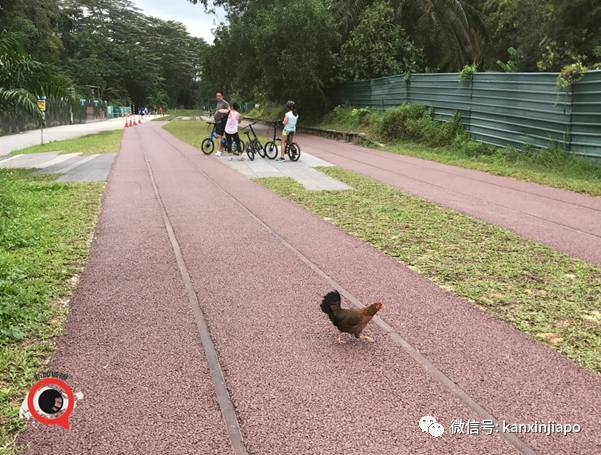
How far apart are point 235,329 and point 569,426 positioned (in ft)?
7.74

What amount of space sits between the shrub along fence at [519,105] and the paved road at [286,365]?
852 cm

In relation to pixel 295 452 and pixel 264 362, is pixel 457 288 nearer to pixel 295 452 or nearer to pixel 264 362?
pixel 264 362

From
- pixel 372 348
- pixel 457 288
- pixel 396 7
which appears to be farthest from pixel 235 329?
pixel 396 7

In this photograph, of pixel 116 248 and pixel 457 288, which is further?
pixel 116 248

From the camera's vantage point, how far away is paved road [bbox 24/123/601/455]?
9.37 feet

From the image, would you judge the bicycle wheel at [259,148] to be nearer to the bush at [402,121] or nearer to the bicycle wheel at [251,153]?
the bicycle wheel at [251,153]

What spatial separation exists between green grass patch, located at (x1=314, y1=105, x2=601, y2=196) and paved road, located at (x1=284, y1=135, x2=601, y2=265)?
56cm

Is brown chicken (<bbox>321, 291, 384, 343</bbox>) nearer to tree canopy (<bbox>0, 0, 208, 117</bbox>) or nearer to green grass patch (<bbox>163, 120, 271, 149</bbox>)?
tree canopy (<bbox>0, 0, 208, 117</bbox>)

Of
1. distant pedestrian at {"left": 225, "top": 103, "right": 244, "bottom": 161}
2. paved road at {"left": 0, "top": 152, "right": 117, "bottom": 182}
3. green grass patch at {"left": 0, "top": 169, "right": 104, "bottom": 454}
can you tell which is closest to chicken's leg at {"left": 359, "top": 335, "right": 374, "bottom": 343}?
green grass patch at {"left": 0, "top": 169, "right": 104, "bottom": 454}

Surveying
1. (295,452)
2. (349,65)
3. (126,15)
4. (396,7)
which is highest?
(126,15)

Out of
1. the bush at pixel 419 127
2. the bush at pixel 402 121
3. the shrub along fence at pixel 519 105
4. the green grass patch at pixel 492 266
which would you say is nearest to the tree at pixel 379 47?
the shrub along fence at pixel 519 105

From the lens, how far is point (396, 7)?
29.0 m

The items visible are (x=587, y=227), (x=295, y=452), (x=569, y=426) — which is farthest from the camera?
(x=587, y=227)

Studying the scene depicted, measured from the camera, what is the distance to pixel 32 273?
210 inches
